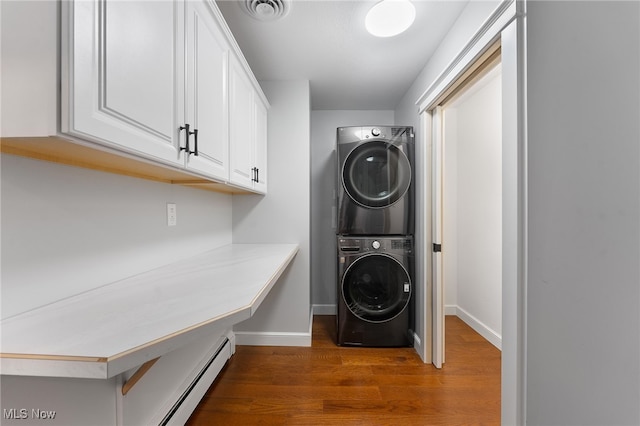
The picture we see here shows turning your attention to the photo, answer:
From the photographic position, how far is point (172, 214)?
144 cm

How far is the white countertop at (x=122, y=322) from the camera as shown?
53 centimetres

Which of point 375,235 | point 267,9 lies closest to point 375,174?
point 375,235

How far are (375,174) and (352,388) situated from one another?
1.67 metres

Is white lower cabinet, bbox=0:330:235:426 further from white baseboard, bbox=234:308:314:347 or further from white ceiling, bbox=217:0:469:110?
white ceiling, bbox=217:0:469:110

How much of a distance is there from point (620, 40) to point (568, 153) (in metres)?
0.32

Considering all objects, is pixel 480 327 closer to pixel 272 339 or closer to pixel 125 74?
pixel 272 339

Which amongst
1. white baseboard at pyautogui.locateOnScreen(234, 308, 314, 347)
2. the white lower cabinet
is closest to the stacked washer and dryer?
white baseboard at pyautogui.locateOnScreen(234, 308, 314, 347)

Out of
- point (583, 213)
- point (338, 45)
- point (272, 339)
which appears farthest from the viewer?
point (272, 339)

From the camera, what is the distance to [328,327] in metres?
2.67

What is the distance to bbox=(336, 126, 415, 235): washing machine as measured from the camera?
2219 millimetres

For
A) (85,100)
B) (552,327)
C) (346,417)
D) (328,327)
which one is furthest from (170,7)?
(328,327)

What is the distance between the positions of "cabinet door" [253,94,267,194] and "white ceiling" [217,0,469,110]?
1.22 ft

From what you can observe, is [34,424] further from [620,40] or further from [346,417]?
[620,40]

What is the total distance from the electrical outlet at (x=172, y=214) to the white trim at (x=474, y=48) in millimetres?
1848
